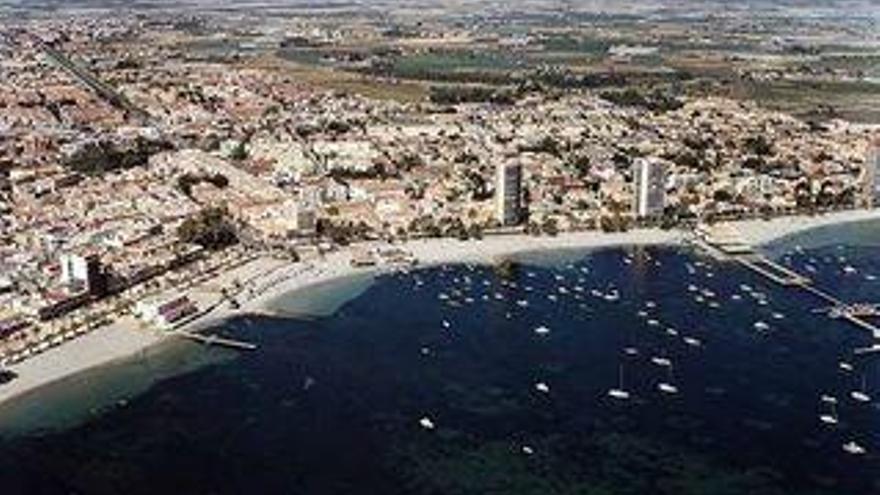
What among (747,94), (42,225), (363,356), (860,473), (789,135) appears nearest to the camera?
(860,473)

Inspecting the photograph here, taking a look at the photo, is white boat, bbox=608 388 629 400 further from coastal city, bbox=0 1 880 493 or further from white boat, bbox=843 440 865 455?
white boat, bbox=843 440 865 455

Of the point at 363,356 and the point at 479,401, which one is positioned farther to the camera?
the point at 363,356

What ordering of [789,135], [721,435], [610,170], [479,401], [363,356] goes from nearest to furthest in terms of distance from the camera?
[721,435] < [479,401] < [363,356] < [610,170] < [789,135]

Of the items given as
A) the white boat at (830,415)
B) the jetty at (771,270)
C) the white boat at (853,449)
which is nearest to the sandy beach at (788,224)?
the jetty at (771,270)

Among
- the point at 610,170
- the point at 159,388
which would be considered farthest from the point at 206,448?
the point at 610,170

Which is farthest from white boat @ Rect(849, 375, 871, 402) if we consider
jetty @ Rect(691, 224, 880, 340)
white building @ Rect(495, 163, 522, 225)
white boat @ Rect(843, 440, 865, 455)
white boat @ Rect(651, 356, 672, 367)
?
white building @ Rect(495, 163, 522, 225)

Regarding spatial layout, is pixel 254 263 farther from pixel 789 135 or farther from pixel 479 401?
pixel 789 135
